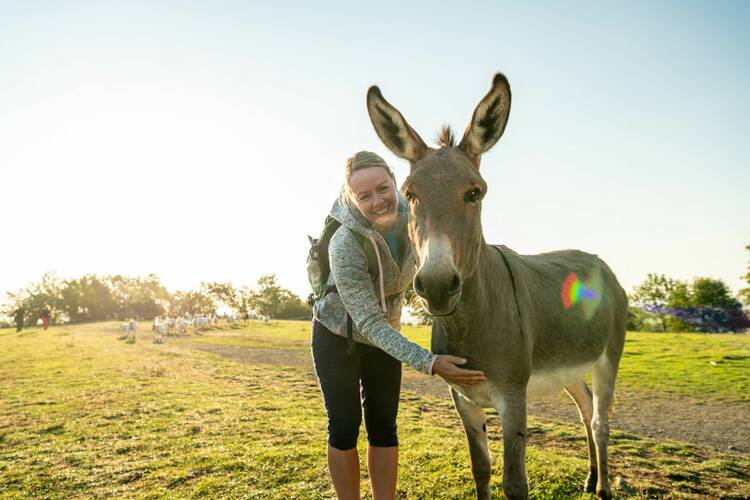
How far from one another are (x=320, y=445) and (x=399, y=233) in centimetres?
414

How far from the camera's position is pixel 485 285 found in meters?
2.99

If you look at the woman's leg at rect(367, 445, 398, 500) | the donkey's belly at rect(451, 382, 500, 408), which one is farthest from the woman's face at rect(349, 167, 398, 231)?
the woman's leg at rect(367, 445, 398, 500)

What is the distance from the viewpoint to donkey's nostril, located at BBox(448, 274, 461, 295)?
2191 mm

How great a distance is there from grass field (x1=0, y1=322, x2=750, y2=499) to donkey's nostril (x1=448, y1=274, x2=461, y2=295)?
312 centimetres

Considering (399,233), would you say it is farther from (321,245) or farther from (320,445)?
(320,445)

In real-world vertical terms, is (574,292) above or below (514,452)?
above

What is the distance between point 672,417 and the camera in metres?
8.50

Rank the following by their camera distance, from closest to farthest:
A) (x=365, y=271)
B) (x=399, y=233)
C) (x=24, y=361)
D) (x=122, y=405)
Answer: (x=365, y=271) → (x=399, y=233) → (x=122, y=405) → (x=24, y=361)

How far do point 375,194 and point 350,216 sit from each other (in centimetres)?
23

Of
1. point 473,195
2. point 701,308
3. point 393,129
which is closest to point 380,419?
point 473,195

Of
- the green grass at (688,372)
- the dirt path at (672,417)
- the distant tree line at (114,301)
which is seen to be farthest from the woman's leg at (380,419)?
the distant tree line at (114,301)

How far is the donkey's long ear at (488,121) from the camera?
9.08 feet

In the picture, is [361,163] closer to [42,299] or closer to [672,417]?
[672,417]

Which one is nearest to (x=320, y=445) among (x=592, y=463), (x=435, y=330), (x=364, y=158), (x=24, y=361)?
(x=592, y=463)
